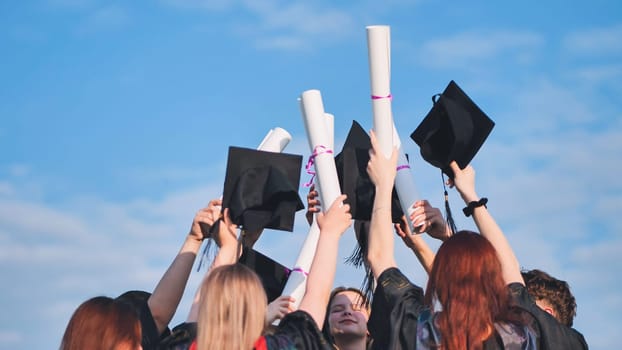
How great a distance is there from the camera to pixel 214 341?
4.61 meters

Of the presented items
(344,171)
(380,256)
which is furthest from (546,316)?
Result: (344,171)

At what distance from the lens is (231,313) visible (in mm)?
4633

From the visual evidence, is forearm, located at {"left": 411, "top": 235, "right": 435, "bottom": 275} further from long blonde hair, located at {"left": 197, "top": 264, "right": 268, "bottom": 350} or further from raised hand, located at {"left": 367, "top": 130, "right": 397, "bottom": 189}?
long blonde hair, located at {"left": 197, "top": 264, "right": 268, "bottom": 350}

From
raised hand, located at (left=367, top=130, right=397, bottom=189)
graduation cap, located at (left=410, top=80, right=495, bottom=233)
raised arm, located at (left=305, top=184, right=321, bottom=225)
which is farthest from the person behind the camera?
raised arm, located at (left=305, top=184, right=321, bottom=225)

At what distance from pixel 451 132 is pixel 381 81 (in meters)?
0.54

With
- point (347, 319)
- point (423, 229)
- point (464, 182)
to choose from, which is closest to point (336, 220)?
point (423, 229)

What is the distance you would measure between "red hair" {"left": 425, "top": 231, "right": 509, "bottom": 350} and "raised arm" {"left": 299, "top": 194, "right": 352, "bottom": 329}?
512mm

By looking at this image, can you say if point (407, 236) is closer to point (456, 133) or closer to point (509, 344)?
point (456, 133)

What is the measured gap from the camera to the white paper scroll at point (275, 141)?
6.76 metres

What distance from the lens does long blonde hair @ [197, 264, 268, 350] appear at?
461cm

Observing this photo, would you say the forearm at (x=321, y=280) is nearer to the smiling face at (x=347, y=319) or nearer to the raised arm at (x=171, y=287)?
the raised arm at (x=171, y=287)

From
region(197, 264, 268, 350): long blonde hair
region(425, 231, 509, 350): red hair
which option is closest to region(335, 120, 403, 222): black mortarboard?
region(425, 231, 509, 350): red hair

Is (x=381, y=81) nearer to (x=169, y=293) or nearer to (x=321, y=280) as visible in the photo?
(x=321, y=280)

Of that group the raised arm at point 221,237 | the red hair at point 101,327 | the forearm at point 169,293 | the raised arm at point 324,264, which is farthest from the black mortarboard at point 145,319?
the raised arm at point 324,264
